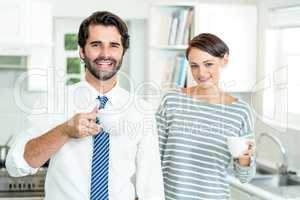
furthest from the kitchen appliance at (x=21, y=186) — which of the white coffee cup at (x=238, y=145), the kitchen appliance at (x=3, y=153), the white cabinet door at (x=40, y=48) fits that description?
the white coffee cup at (x=238, y=145)

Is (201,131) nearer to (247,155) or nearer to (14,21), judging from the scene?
(247,155)

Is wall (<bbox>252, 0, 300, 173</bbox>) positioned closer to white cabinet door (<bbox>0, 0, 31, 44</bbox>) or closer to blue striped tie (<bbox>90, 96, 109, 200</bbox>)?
white cabinet door (<bbox>0, 0, 31, 44</bbox>)

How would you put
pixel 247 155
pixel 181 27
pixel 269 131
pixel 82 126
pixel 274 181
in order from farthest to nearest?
1. pixel 269 131
2. pixel 181 27
3. pixel 274 181
4. pixel 247 155
5. pixel 82 126

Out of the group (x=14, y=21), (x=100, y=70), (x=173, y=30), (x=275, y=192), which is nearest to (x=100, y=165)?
(x=100, y=70)

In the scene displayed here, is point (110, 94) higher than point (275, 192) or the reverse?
higher

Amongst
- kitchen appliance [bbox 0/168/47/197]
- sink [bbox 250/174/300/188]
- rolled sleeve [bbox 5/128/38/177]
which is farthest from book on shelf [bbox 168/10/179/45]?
rolled sleeve [bbox 5/128/38/177]

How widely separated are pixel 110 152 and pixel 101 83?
0.78 feet

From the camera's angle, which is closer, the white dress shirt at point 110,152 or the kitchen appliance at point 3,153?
the white dress shirt at point 110,152

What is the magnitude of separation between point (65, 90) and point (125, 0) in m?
2.05

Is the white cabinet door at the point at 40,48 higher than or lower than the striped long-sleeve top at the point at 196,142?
higher

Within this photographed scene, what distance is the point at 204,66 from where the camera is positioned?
1.98 meters

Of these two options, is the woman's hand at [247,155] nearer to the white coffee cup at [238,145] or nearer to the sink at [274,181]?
the white coffee cup at [238,145]

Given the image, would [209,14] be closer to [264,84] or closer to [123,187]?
[264,84]

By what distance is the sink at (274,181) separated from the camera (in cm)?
322
